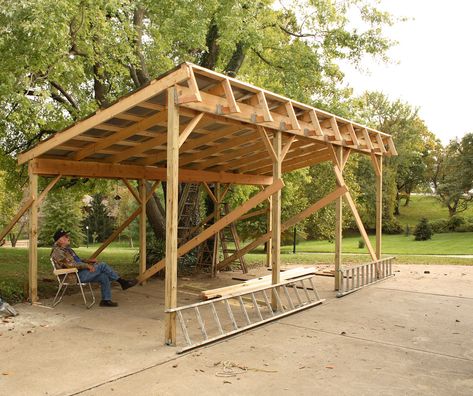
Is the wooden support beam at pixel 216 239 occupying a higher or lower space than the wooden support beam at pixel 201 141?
lower

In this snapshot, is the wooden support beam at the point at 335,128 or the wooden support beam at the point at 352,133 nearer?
the wooden support beam at the point at 335,128

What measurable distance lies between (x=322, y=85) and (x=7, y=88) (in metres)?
9.81

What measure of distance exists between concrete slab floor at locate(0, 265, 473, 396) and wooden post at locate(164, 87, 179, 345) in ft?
1.02

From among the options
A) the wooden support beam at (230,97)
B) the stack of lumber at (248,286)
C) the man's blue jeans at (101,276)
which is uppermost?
the wooden support beam at (230,97)

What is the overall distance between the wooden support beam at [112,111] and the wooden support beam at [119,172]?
1.12ft

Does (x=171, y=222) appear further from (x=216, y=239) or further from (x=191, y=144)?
(x=216, y=239)

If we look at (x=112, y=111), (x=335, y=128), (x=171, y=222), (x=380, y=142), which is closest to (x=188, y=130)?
(x=171, y=222)

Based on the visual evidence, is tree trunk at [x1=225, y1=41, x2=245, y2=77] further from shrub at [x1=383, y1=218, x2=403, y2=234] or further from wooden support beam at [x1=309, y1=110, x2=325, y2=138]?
shrub at [x1=383, y1=218, x2=403, y2=234]

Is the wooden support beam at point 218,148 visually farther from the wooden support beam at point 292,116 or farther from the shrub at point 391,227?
the shrub at point 391,227

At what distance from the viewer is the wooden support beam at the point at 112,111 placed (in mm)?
5676

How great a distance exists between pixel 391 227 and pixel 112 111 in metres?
34.5

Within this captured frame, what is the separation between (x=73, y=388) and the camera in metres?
4.28

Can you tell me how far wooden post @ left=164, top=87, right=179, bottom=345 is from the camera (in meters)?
5.64

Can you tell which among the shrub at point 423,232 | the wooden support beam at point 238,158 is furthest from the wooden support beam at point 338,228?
the shrub at point 423,232
